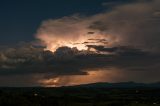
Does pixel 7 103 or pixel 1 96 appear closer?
pixel 7 103

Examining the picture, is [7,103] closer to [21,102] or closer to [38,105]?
[21,102]

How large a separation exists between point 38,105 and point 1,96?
22.4 metres

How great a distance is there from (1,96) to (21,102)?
15.5 m

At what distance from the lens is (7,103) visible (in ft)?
597

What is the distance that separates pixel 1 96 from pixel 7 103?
14400mm

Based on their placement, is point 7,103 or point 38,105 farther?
point 38,105

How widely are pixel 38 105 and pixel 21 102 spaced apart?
41.8 ft

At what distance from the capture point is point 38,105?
642ft

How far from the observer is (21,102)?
613 feet

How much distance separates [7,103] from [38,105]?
2093cm

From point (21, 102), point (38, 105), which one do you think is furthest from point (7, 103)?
point (38, 105)

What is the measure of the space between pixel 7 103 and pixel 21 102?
8.40 metres
